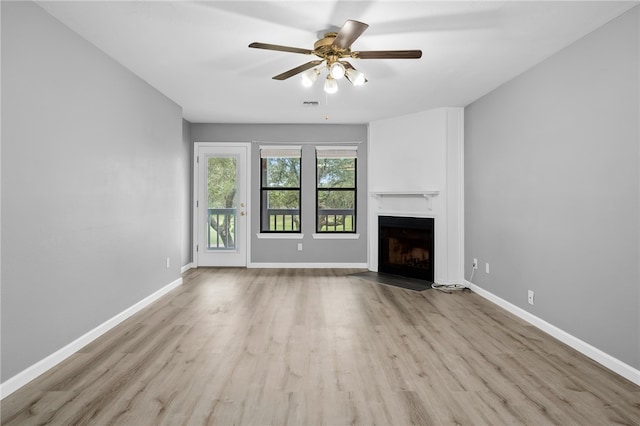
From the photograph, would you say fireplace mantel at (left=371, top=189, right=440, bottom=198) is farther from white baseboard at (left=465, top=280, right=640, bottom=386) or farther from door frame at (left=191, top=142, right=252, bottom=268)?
door frame at (left=191, top=142, right=252, bottom=268)

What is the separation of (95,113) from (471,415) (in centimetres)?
354

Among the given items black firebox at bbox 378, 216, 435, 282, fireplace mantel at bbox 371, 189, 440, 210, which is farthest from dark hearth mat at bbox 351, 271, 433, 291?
fireplace mantel at bbox 371, 189, 440, 210

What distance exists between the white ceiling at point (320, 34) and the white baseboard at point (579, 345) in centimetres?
242

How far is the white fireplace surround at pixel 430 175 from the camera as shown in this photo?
509 cm

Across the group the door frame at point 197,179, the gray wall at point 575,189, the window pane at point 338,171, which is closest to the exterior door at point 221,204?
the door frame at point 197,179

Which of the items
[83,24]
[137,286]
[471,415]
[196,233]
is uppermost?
[83,24]

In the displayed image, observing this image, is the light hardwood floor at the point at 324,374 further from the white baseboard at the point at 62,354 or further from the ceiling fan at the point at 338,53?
the ceiling fan at the point at 338,53

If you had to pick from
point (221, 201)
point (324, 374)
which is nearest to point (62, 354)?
point (324, 374)

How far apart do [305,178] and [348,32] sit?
13.0 feet

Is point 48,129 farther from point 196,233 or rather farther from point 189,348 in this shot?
point 196,233

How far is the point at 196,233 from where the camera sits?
6164mm

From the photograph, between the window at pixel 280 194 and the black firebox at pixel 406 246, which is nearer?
the black firebox at pixel 406 246

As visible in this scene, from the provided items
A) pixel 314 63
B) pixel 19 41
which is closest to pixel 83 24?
pixel 19 41

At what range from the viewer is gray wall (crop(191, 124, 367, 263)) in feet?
20.3
